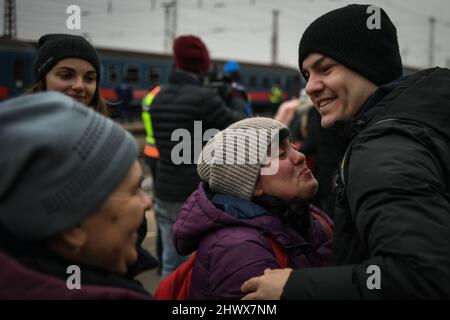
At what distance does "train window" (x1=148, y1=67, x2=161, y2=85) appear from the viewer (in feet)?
56.9

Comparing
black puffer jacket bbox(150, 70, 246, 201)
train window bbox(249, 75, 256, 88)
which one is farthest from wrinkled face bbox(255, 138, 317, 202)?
train window bbox(249, 75, 256, 88)

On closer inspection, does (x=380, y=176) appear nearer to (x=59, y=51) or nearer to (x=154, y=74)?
(x=59, y=51)

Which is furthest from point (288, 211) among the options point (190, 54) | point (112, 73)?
point (112, 73)

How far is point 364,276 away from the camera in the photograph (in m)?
1.08

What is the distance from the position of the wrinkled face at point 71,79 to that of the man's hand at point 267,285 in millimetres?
1405

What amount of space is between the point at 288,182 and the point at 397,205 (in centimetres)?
63

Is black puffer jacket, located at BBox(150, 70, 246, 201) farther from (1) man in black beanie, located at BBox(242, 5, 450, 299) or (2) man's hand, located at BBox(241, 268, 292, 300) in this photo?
(2) man's hand, located at BBox(241, 268, 292, 300)

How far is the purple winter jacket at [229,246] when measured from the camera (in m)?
1.39

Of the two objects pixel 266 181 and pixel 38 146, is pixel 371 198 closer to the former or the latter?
pixel 266 181

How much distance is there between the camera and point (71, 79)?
2279 millimetres

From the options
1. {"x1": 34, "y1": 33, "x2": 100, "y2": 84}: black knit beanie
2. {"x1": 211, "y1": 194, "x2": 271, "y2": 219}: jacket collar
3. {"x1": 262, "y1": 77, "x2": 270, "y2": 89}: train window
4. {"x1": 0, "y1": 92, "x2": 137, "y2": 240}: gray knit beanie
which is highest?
{"x1": 34, "y1": 33, "x2": 100, "y2": 84}: black knit beanie

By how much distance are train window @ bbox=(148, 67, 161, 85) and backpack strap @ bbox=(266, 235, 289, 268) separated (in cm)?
1650

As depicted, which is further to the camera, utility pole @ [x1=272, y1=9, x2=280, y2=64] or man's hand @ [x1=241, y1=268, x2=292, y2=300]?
utility pole @ [x1=272, y1=9, x2=280, y2=64]

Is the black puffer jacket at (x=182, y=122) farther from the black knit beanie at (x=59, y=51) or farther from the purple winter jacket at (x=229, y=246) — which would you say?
the purple winter jacket at (x=229, y=246)
